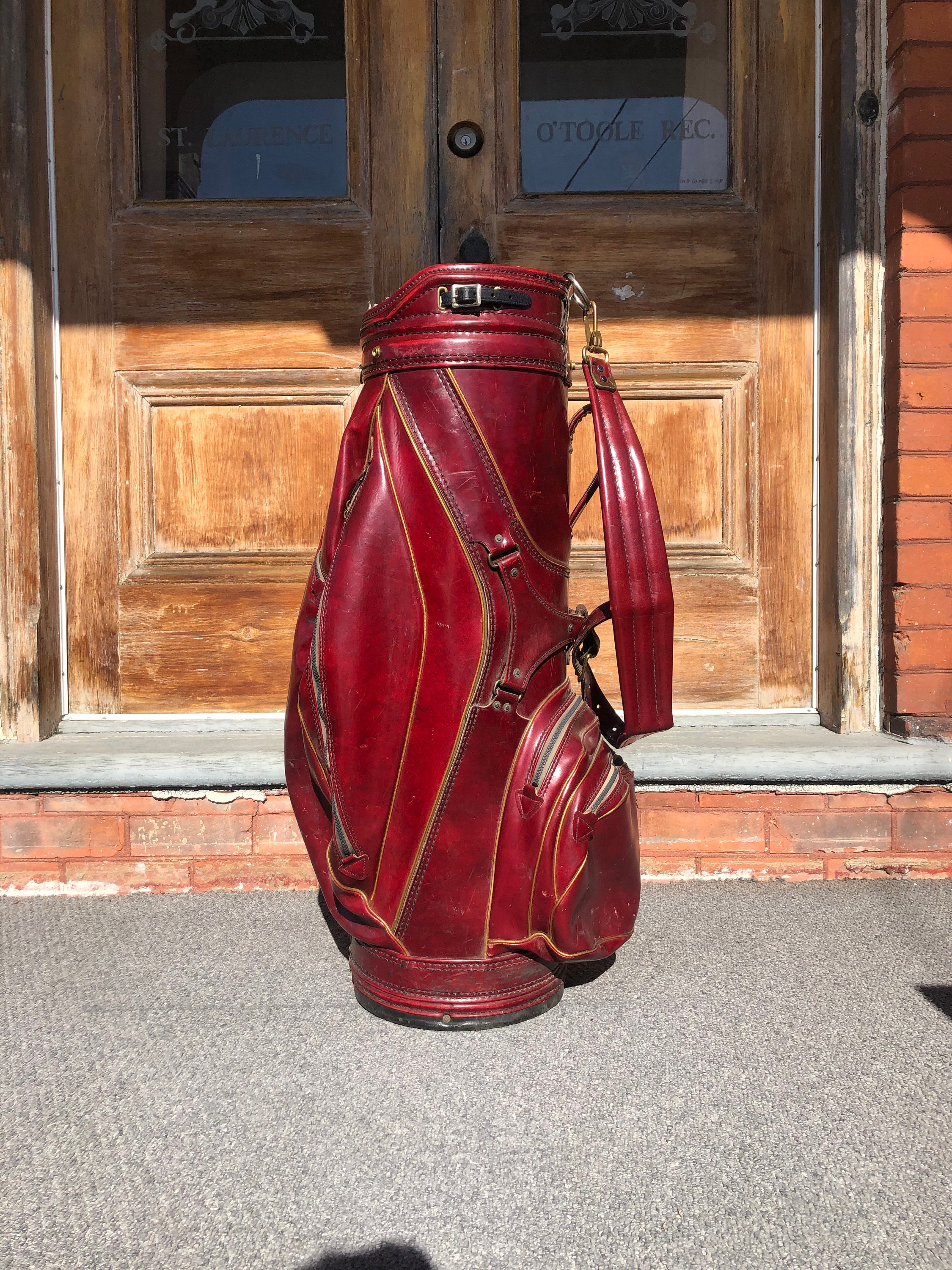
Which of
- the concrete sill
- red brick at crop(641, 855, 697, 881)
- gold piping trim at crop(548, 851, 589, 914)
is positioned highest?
the concrete sill

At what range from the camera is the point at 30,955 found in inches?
75.5

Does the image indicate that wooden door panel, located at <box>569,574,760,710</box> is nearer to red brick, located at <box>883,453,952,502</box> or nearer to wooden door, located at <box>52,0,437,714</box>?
red brick, located at <box>883,453,952,502</box>

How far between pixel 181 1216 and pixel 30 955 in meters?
0.95

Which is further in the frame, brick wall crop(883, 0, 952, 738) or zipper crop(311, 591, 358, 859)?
brick wall crop(883, 0, 952, 738)

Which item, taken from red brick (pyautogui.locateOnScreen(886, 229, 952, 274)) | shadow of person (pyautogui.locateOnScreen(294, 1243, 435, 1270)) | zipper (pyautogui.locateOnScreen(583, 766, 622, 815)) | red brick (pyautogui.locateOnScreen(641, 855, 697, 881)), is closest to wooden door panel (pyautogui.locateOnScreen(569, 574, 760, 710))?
red brick (pyautogui.locateOnScreen(641, 855, 697, 881))

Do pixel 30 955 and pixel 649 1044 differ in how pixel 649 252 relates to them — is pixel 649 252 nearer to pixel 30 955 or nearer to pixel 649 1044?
pixel 649 1044

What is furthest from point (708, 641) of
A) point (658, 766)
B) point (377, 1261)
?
point (377, 1261)

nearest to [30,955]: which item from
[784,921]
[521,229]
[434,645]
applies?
[434,645]

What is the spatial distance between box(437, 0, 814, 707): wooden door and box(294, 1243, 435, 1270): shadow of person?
5.48 ft

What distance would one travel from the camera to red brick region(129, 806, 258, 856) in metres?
2.31

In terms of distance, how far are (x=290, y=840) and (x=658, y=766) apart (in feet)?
2.92

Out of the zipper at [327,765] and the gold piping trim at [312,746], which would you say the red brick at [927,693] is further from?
the zipper at [327,765]

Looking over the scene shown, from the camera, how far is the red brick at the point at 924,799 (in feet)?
7.50

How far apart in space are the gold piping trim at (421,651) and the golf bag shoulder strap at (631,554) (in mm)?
304
